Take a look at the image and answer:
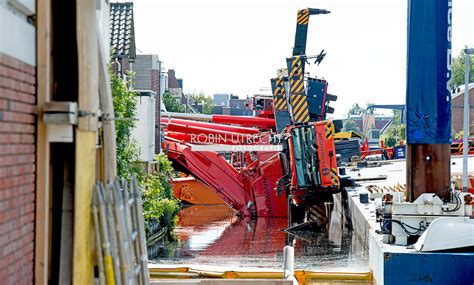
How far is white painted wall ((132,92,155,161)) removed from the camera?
2148 cm

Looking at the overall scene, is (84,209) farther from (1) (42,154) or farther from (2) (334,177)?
(2) (334,177)

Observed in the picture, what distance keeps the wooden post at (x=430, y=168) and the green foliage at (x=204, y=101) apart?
7928cm

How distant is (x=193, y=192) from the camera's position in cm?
3244

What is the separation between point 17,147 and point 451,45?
7942mm

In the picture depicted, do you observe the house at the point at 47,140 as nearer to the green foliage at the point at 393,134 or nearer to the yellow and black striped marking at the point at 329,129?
the yellow and black striped marking at the point at 329,129

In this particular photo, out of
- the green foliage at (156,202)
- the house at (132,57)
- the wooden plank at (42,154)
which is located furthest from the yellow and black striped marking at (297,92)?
the wooden plank at (42,154)

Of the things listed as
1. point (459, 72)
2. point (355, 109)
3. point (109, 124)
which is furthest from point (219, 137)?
point (355, 109)

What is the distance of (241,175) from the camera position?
27375 mm

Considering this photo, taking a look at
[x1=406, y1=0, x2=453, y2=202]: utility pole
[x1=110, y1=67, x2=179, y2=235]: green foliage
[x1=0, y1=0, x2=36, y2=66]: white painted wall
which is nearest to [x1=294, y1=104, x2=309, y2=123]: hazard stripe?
[x1=110, y1=67, x2=179, y2=235]: green foliage

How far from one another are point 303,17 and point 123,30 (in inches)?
268

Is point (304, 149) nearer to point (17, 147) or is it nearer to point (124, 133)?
point (124, 133)

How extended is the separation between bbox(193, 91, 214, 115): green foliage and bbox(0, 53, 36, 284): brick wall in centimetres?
8563

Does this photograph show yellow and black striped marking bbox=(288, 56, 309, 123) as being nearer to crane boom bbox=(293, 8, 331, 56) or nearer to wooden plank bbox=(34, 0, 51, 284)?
crane boom bbox=(293, 8, 331, 56)

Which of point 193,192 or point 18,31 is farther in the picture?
point 193,192
